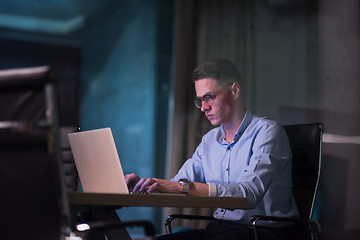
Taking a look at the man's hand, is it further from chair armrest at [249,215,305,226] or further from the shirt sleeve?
chair armrest at [249,215,305,226]

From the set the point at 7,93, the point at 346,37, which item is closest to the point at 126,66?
the point at 346,37

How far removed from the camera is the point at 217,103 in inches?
86.7

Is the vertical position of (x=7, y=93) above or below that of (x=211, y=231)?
above

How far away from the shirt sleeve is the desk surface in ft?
0.89

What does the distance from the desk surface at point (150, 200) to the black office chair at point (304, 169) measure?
2.30ft

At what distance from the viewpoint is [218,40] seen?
4020 mm

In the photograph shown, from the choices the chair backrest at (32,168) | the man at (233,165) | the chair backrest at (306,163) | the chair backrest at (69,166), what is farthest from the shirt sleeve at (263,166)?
the chair backrest at (69,166)

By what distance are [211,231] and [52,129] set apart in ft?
3.88

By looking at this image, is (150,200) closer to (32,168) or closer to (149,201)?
(149,201)

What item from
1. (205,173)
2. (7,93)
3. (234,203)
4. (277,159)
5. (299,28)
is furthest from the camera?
(299,28)

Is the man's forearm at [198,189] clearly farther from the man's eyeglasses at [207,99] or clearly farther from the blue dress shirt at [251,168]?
the man's eyeglasses at [207,99]

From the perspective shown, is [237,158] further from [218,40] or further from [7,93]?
[218,40]

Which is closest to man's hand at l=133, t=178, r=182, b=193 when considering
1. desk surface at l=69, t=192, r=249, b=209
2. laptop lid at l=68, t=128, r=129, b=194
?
laptop lid at l=68, t=128, r=129, b=194

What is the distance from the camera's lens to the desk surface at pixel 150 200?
1.33 metres
